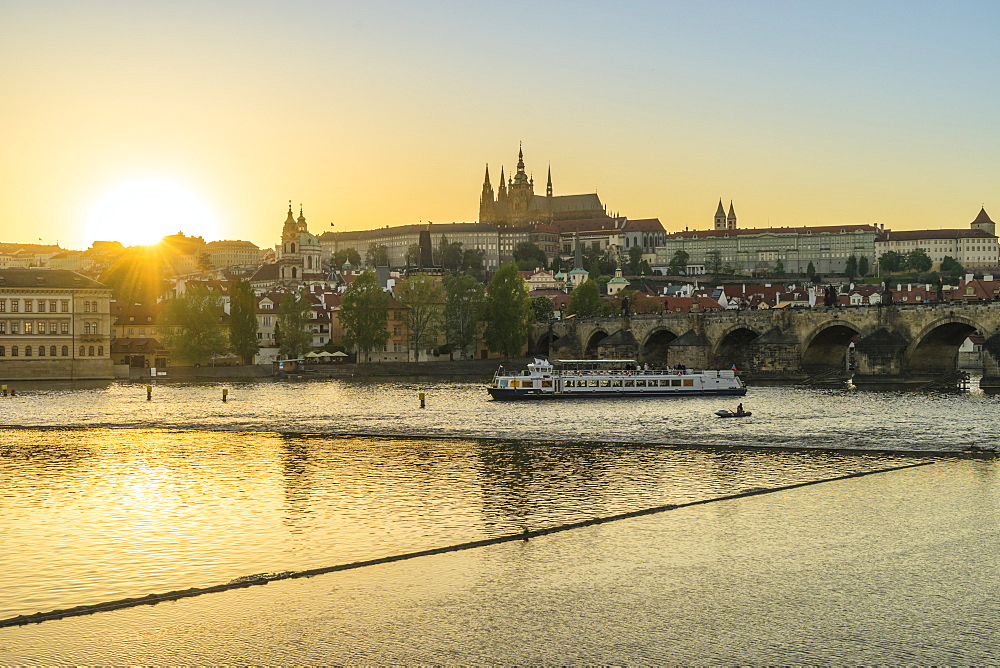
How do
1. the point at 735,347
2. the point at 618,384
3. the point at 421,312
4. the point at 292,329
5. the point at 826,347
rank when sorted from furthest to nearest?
the point at 421,312 → the point at 292,329 → the point at 735,347 → the point at 826,347 → the point at 618,384

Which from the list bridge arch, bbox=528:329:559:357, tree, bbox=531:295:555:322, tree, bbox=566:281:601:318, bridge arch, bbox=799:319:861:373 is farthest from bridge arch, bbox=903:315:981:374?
tree, bbox=566:281:601:318

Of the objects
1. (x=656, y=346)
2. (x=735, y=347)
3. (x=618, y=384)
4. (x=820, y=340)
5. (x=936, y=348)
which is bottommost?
(x=618, y=384)

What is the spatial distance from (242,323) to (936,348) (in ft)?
180

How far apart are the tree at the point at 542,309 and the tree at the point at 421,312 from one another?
51.4 feet

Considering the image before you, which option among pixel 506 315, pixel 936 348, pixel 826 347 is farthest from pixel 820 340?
pixel 506 315

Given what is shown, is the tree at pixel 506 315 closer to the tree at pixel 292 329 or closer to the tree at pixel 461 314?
the tree at pixel 461 314

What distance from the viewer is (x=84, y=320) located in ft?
305

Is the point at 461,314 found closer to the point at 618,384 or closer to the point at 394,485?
the point at 618,384

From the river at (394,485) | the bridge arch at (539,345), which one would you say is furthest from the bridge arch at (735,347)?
the river at (394,485)

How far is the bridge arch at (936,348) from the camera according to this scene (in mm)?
72938

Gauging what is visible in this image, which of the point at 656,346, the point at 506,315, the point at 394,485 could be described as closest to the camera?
the point at 394,485

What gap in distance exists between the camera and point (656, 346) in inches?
4013

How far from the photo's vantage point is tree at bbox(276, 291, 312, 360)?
100750 millimetres

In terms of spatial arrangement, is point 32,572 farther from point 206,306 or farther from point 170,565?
point 206,306
